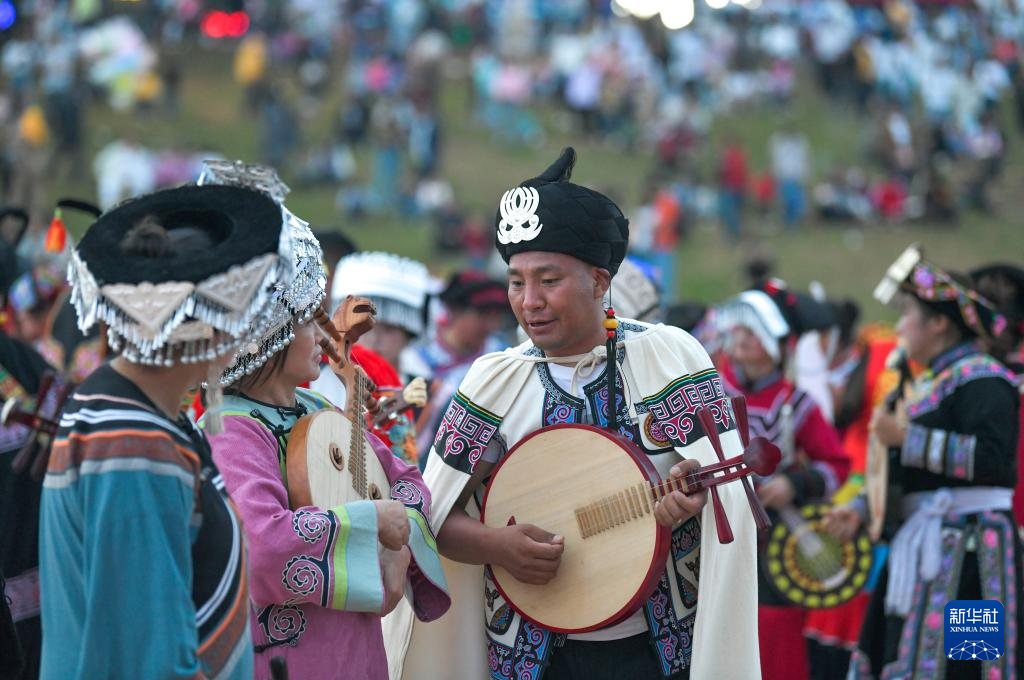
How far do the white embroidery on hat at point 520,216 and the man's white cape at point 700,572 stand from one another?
36 centimetres

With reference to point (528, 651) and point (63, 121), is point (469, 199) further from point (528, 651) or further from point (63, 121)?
point (528, 651)

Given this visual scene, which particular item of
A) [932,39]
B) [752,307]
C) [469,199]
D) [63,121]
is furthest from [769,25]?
[752,307]

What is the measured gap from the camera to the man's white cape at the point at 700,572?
3.21 meters

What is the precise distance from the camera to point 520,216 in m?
3.37

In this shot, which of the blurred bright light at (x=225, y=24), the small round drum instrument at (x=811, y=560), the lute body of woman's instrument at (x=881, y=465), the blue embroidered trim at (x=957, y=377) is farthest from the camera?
the blurred bright light at (x=225, y=24)

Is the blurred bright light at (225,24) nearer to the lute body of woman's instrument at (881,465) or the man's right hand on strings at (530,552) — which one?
the lute body of woman's instrument at (881,465)

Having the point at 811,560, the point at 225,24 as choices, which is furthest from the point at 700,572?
the point at 225,24

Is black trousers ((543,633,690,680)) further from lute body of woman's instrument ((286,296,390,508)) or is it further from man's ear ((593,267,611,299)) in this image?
man's ear ((593,267,611,299))

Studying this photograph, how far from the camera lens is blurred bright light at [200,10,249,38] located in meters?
33.0

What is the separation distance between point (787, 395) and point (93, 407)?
396 centimetres

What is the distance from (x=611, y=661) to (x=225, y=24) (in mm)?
32375

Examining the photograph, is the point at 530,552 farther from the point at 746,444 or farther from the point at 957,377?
the point at 957,377

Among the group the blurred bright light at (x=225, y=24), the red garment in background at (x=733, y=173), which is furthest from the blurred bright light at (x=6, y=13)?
the red garment in background at (x=733, y=173)

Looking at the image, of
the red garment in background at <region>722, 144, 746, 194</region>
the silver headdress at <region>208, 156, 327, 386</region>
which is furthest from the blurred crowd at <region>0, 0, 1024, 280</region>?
the silver headdress at <region>208, 156, 327, 386</region>
